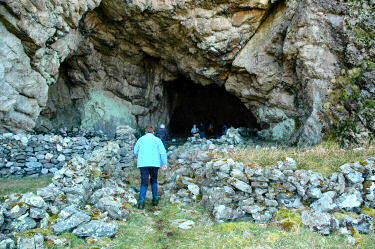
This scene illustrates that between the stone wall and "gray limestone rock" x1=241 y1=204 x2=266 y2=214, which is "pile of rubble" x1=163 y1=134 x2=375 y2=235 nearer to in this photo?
"gray limestone rock" x1=241 y1=204 x2=266 y2=214

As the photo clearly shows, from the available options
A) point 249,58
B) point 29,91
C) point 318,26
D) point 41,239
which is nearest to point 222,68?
point 249,58

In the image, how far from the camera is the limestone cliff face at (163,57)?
1033 cm

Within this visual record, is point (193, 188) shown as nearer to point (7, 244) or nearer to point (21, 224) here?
point (21, 224)

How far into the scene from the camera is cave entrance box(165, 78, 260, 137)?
2572 centimetres

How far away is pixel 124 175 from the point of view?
898cm

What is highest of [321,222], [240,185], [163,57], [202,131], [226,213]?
[163,57]

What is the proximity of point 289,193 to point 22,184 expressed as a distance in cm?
717

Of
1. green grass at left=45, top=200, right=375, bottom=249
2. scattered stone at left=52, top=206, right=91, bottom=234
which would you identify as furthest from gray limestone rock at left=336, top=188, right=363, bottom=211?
scattered stone at left=52, top=206, right=91, bottom=234

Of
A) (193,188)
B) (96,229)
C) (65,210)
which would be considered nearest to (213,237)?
(96,229)

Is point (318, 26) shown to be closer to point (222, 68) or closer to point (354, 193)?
point (222, 68)

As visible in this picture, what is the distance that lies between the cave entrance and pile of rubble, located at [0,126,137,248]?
1829 centimetres

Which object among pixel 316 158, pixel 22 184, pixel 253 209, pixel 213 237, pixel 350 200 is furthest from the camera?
pixel 22 184

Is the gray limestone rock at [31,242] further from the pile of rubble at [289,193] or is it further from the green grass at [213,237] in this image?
the pile of rubble at [289,193]

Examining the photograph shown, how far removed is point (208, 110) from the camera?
28016 mm
